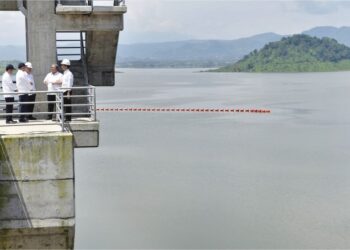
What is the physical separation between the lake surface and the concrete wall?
1002cm

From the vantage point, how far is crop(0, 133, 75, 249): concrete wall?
12.6 metres

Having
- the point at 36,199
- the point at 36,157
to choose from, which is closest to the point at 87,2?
the point at 36,157

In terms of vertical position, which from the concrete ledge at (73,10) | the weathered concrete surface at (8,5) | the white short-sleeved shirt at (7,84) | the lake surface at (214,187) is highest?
the weathered concrete surface at (8,5)

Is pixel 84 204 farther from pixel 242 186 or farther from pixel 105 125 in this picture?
pixel 105 125

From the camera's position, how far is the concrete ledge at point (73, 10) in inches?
Answer: 637

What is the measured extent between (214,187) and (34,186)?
20.4 meters

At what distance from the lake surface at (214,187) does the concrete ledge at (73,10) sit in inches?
397

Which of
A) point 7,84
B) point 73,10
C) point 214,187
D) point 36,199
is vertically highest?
point 73,10

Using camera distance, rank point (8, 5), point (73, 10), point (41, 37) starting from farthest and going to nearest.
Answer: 1. point (8, 5)
2. point (41, 37)
3. point (73, 10)

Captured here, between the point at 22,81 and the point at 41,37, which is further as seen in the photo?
the point at 41,37

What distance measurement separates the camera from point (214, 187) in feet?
106

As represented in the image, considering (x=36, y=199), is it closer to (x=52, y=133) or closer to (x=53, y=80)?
(x=52, y=133)

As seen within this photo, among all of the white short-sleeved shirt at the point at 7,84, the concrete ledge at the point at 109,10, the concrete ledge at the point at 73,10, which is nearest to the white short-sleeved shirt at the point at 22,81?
the white short-sleeved shirt at the point at 7,84

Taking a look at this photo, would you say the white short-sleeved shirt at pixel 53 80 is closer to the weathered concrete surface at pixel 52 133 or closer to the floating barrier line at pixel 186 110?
the weathered concrete surface at pixel 52 133
